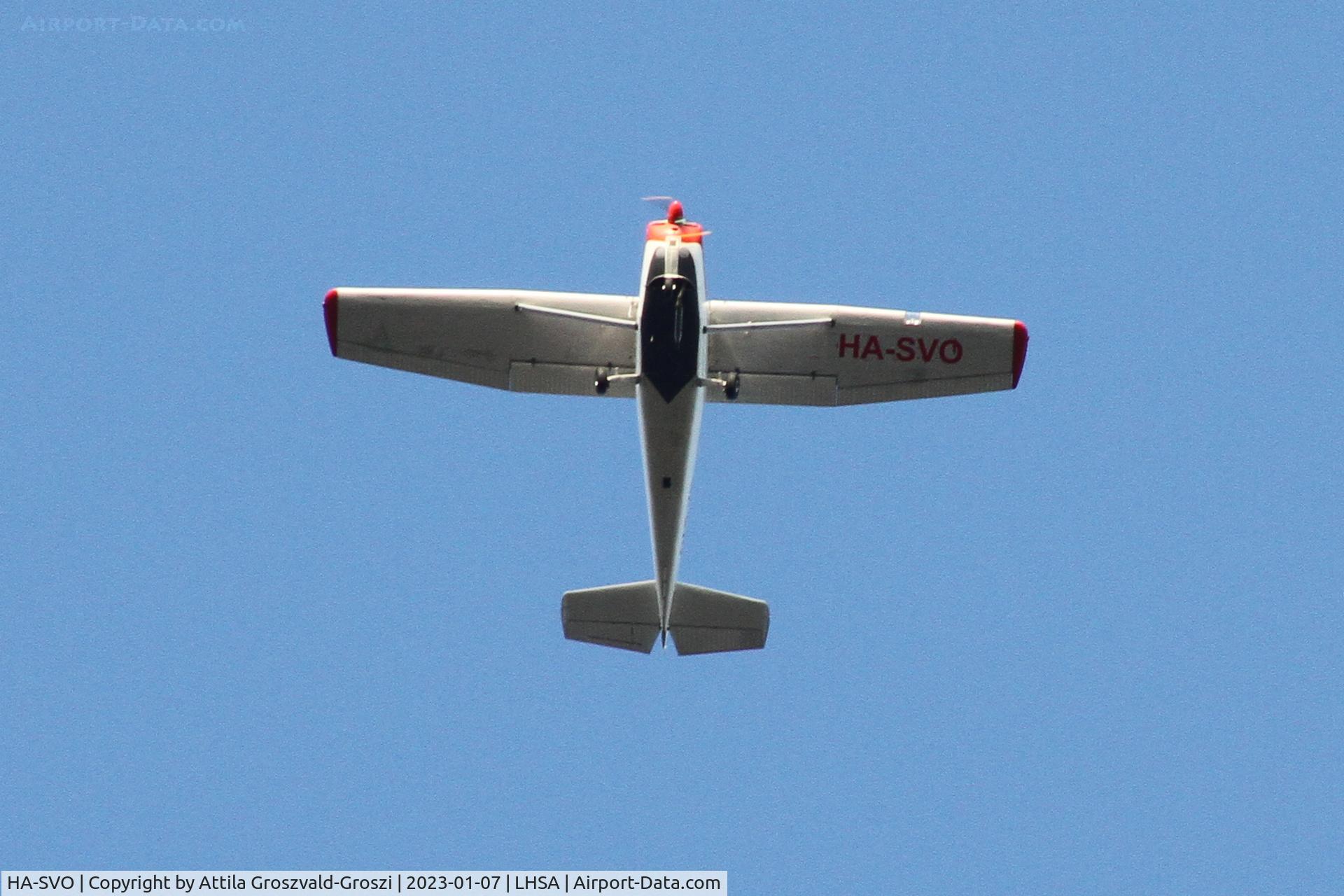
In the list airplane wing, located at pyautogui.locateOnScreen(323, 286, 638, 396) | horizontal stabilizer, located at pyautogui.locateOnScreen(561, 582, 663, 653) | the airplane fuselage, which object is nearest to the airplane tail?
horizontal stabilizer, located at pyautogui.locateOnScreen(561, 582, 663, 653)

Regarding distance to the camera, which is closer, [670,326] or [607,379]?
[670,326]

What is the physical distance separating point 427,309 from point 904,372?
5228mm

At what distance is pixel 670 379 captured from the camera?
29.2 m

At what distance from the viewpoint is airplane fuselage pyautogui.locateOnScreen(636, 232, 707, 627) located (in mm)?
28828

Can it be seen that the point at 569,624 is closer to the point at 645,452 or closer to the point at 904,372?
the point at 645,452

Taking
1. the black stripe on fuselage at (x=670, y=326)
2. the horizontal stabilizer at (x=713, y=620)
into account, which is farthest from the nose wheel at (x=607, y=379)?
the horizontal stabilizer at (x=713, y=620)

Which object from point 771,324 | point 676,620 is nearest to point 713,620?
point 676,620

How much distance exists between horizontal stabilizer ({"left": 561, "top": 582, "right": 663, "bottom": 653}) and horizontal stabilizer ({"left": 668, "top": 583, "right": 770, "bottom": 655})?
10.8 inches

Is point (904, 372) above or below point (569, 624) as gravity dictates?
above

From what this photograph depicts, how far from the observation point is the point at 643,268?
29.5m

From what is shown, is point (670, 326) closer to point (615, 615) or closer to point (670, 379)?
point (670, 379)

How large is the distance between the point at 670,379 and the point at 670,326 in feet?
2.05

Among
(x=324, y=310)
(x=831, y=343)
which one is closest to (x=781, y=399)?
(x=831, y=343)

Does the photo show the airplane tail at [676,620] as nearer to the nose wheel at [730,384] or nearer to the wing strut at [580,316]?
the nose wheel at [730,384]
